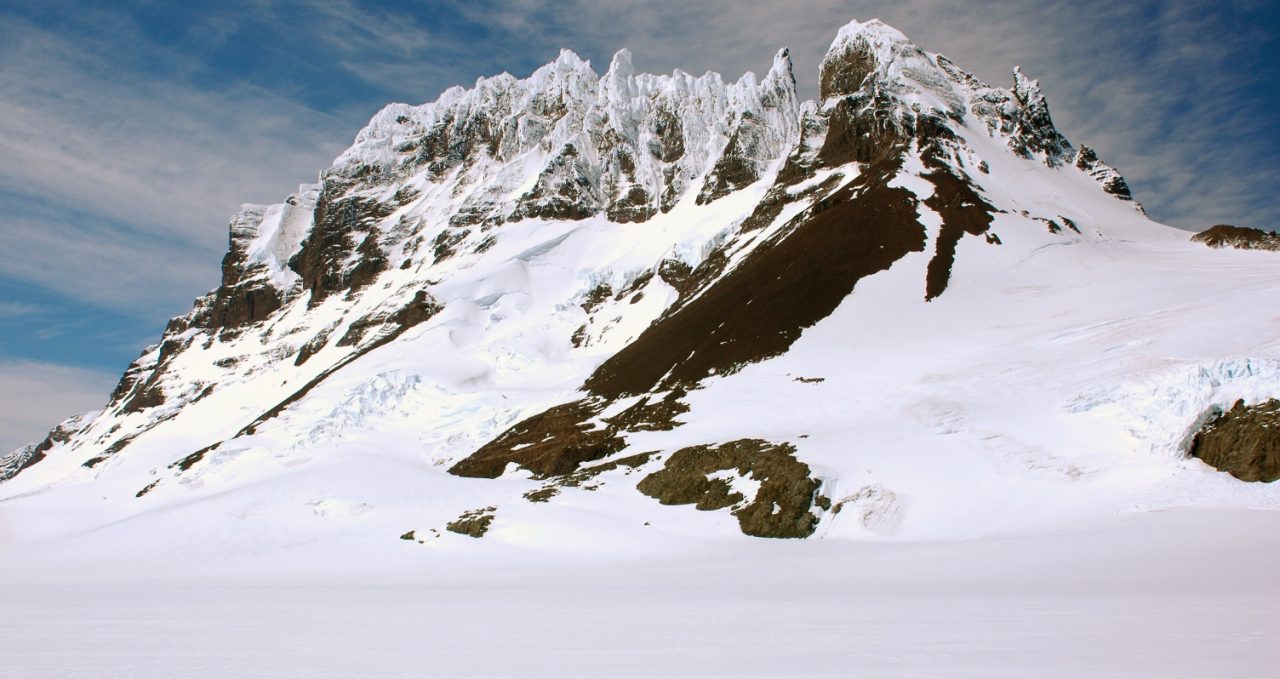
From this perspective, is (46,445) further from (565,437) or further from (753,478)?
(753,478)

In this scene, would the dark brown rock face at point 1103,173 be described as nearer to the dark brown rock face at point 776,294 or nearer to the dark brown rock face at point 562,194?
the dark brown rock face at point 776,294

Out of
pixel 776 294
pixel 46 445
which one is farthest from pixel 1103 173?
pixel 46 445

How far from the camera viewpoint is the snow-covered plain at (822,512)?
1250 cm

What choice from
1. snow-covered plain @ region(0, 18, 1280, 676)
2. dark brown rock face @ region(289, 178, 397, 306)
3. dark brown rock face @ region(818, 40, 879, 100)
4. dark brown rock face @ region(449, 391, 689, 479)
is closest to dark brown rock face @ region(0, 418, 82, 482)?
Result: dark brown rock face @ region(289, 178, 397, 306)

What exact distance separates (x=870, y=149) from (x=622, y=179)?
2388 inches

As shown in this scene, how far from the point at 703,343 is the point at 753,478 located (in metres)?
32.5

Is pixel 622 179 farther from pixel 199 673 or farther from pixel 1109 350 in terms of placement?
pixel 199 673

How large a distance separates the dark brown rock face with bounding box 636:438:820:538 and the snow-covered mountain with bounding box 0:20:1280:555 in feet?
0.55

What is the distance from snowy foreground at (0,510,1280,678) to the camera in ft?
35.2

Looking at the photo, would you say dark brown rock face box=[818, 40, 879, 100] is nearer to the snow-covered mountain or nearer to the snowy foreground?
the snow-covered mountain

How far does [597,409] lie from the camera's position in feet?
212

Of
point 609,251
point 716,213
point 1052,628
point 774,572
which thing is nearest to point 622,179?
point 609,251

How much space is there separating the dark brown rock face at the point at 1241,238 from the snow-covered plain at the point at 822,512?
2.96m

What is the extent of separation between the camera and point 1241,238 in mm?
71375
